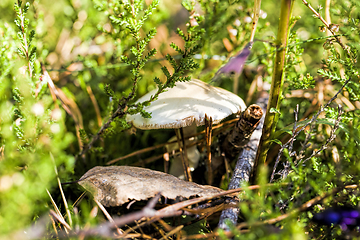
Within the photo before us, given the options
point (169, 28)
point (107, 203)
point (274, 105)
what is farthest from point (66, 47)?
point (274, 105)

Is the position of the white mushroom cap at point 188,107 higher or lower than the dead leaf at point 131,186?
higher

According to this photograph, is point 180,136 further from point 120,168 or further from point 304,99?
point 304,99

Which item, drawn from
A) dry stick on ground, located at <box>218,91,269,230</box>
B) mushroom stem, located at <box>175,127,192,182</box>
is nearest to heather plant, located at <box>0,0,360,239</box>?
dry stick on ground, located at <box>218,91,269,230</box>

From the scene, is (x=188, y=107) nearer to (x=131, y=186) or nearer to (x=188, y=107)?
(x=188, y=107)

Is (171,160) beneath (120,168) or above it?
beneath

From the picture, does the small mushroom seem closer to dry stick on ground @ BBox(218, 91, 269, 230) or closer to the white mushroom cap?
the white mushroom cap

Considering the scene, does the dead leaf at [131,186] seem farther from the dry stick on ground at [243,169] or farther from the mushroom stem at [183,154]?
the mushroom stem at [183,154]

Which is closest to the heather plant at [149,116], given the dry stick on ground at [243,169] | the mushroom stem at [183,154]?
the dry stick on ground at [243,169]

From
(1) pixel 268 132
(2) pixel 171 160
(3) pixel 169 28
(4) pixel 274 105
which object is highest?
(3) pixel 169 28
